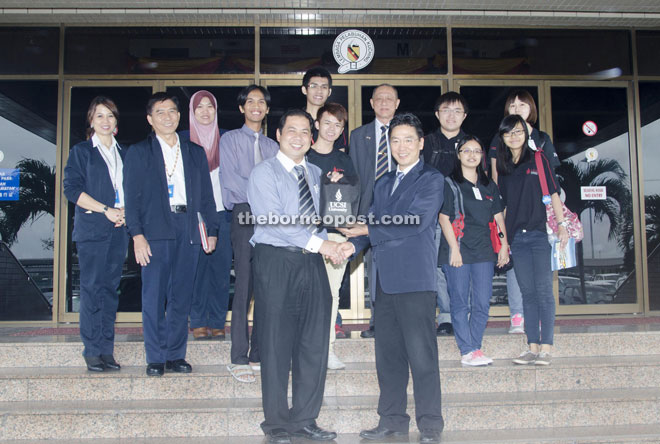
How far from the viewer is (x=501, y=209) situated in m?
4.33

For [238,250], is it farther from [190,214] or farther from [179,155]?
[179,155]

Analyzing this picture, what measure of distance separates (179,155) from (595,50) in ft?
16.5

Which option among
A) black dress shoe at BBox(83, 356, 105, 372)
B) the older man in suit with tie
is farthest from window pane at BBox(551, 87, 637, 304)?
black dress shoe at BBox(83, 356, 105, 372)

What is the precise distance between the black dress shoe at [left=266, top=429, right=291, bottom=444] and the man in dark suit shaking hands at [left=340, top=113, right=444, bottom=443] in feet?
1.53

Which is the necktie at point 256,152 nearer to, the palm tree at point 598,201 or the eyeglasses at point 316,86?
the eyeglasses at point 316,86

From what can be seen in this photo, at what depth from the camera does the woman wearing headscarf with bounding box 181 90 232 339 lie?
4531 mm

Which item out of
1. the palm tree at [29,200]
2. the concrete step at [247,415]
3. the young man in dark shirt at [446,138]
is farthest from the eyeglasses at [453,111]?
the palm tree at [29,200]

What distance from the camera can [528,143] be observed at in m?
4.40

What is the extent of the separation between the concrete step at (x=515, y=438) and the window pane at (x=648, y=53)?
4540 mm

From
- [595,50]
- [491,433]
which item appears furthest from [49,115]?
[595,50]

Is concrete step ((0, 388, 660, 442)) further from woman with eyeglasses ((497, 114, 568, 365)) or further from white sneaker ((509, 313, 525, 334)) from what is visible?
white sneaker ((509, 313, 525, 334))

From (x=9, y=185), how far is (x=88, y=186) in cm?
258

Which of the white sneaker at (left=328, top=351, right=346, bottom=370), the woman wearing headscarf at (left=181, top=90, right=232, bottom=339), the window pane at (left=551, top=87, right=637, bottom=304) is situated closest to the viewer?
the white sneaker at (left=328, top=351, right=346, bottom=370)

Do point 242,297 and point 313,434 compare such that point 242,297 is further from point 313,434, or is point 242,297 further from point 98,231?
point 98,231
